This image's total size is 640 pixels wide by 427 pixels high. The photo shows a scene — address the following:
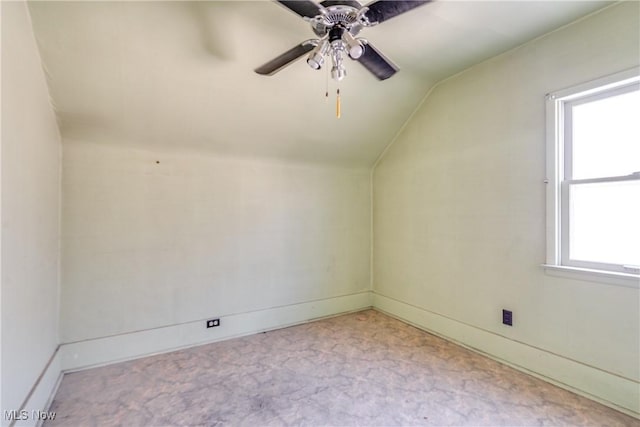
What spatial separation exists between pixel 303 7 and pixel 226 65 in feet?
3.67

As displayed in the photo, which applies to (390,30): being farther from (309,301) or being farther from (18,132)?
(309,301)

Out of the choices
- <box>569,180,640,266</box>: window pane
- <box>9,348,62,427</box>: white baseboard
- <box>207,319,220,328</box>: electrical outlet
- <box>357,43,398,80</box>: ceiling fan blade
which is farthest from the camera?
<box>207,319,220,328</box>: electrical outlet

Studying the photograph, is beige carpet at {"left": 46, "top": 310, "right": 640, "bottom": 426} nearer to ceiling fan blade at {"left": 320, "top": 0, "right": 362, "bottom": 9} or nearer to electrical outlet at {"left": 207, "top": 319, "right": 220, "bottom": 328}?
electrical outlet at {"left": 207, "top": 319, "right": 220, "bottom": 328}

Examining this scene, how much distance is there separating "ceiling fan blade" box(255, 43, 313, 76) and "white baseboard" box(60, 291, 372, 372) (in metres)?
2.36

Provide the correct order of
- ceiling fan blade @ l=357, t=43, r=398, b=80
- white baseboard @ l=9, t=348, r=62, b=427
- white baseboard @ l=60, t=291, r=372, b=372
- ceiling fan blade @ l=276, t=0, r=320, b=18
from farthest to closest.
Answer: white baseboard @ l=60, t=291, r=372, b=372 < ceiling fan blade @ l=357, t=43, r=398, b=80 < white baseboard @ l=9, t=348, r=62, b=427 < ceiling fan blade @ l=276, t=0, r=320, b=18

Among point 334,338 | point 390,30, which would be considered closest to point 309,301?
point 334,338

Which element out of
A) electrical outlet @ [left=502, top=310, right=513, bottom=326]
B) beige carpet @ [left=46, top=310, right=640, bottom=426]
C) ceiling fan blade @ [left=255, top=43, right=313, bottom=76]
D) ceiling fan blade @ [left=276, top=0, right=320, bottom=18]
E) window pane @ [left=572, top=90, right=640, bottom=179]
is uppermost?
ceiling fan blade @ [left=276, top=0, right=320, bottom=18]

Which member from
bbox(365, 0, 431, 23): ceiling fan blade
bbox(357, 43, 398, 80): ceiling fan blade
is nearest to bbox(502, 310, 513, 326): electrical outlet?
bbox(357, 43, 398, 80): ceiling fan blade

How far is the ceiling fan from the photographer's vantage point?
52.7 inches

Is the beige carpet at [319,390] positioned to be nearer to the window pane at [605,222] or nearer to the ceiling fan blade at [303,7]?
the window pane at [605,222]

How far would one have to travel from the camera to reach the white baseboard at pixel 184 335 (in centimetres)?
244

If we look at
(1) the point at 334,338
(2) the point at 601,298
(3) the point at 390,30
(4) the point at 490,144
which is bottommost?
(1) the point at 334,338

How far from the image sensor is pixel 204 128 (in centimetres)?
270

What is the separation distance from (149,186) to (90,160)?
47 cm
